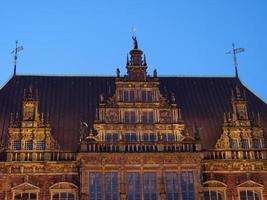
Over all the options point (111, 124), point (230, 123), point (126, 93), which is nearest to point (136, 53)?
point (126, 93)

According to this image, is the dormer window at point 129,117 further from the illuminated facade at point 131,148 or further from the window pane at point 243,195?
the window pane at point 243,195

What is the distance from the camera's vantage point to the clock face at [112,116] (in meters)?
33.4

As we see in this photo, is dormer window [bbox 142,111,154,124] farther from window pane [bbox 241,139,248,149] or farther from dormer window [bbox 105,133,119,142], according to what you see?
window pane [bbox 241,139,248,149]

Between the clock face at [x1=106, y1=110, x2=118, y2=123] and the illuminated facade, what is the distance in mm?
62

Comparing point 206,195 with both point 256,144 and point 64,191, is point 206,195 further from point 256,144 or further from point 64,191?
point 64,191

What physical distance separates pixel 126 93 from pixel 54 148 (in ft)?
18.6

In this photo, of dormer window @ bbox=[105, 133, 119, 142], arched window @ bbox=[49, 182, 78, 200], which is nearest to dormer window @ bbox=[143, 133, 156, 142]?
dormer window @ bbox=[105, 133, 119, 142]

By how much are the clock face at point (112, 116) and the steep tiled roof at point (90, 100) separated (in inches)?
102

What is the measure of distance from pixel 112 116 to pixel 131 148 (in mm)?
2574

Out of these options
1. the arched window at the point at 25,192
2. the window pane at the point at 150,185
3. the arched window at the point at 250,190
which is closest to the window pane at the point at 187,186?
the window pane at the point at 150,185

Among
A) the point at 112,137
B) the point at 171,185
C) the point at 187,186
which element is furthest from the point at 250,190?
the point at 112,137

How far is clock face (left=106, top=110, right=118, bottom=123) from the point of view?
109ft

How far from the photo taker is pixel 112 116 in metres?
33.5

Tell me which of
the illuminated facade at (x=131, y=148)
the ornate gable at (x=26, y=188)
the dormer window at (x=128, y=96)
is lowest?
the ornate gable at (x=26, y=188)
